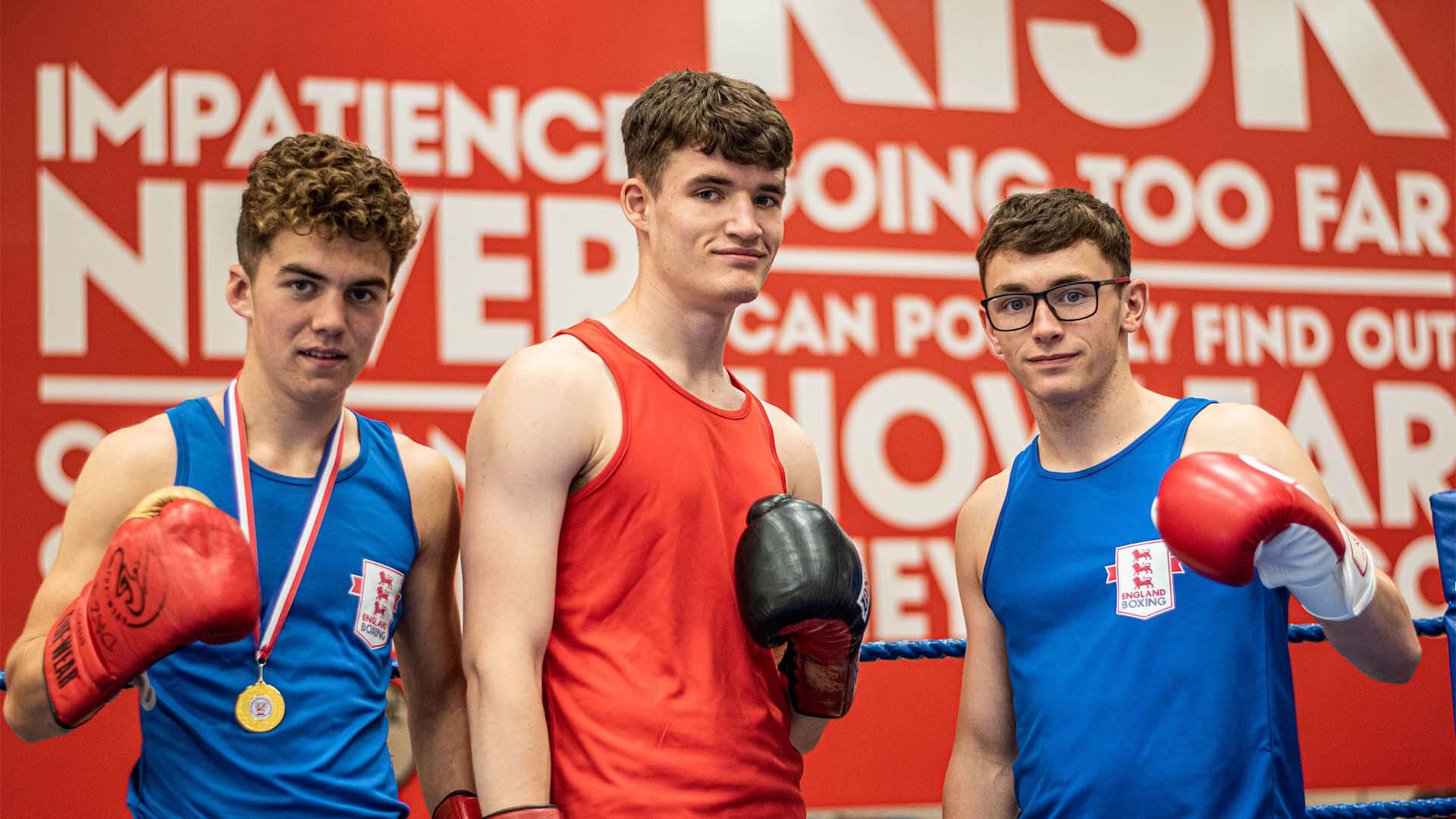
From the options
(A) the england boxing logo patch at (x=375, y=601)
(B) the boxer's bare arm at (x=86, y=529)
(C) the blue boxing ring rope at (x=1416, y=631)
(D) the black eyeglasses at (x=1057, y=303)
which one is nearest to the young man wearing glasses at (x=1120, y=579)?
(D) the black eyeglasses at (x=1057, y=303)

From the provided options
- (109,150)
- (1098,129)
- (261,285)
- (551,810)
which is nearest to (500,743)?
(551,810)

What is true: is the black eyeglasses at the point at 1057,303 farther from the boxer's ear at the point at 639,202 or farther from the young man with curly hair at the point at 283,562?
the young man with curly hair at the point at 283,562

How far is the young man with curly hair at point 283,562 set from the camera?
4.67 ft

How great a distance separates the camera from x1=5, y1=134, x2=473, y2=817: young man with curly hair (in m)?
1.42

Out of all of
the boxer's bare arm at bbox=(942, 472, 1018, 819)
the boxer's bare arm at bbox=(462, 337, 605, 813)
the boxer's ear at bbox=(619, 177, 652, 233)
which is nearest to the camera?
the boxer's bare arm at bbox=(462, 337, 605, 813)

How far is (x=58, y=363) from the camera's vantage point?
357 centimetres

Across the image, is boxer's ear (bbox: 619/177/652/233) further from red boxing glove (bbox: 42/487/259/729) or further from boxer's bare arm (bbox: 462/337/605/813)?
red boxing glove (bbox: 42/487/259/729)

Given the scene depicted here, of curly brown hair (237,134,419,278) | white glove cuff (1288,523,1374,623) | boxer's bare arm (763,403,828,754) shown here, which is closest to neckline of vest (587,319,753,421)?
boxer's bare arm (763,403,828,754)

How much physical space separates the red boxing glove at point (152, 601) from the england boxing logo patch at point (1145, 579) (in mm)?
1128

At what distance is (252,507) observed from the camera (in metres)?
1.62

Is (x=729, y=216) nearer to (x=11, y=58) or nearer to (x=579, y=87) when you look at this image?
(x=579, y=87)

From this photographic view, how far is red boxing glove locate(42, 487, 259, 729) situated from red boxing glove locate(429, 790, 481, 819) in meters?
0.41

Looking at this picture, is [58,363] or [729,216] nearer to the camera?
[729,216]

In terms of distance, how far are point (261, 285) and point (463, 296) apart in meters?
2.21
